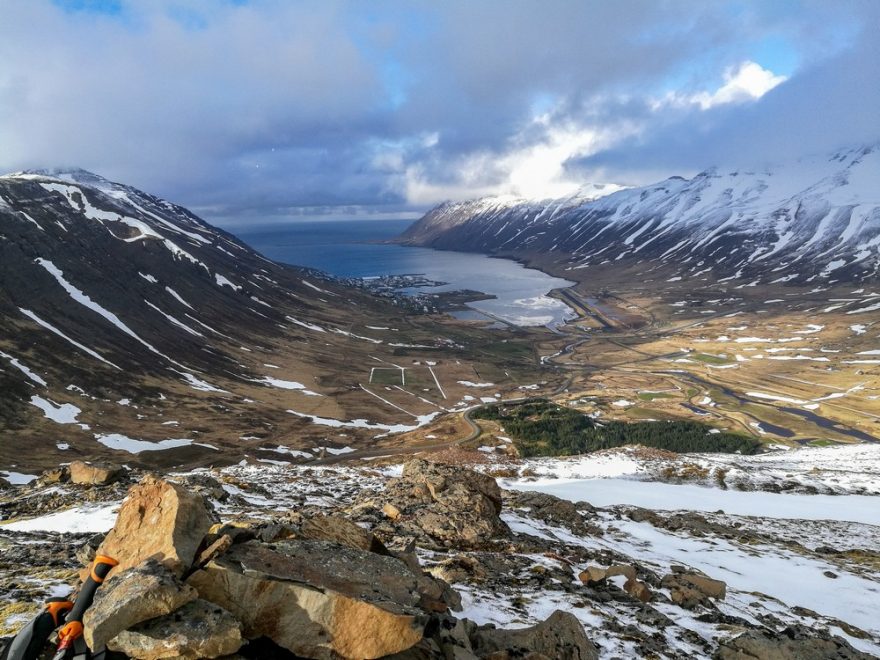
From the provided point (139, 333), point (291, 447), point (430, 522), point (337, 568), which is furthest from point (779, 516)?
point (139, 333)

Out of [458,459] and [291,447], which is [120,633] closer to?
[458,459]

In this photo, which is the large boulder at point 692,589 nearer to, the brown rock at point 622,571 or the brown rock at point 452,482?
the brown rock at point 622,571

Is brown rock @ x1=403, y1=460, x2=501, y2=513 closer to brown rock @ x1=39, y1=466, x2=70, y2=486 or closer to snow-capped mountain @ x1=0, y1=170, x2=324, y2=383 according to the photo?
brown rock @ x1=39, y1=466, x2=70, y2=486

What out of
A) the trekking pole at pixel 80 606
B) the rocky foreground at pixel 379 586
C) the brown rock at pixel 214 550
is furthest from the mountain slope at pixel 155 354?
the brown rock at pixel 214 550

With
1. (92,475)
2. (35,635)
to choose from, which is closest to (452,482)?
(35,635)

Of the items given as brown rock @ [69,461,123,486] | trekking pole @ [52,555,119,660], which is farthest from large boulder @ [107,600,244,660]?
brown rock @ [69,461,123,486]

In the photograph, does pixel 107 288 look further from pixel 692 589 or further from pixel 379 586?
pixel 692 589
